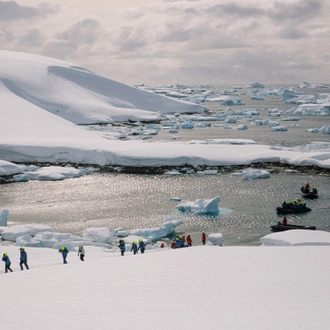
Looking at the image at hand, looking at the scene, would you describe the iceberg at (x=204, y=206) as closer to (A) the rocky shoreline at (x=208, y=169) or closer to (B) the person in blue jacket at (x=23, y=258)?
(A) the rocky shoreline at (x=208, y=169)

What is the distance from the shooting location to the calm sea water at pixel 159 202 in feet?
97.9

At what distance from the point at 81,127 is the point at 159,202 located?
39.8 meters

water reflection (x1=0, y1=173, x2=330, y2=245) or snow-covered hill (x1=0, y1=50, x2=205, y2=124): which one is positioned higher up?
snow-covered hill (x1=0, y1=50, x2=205, y2=124)

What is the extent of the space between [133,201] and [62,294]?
83.5ft

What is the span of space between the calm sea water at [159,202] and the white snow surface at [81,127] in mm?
3881

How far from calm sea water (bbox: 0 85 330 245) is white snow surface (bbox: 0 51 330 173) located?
3.88 metres

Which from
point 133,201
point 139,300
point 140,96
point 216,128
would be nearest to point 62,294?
point 139,300

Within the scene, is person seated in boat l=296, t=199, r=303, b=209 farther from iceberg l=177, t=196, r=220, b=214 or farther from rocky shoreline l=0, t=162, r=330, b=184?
rocky shoreline l=0, t=162, r=330, b=184

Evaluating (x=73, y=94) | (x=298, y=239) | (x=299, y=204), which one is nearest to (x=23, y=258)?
(x=298, y=239)

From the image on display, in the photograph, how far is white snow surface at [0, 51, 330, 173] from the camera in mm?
48156

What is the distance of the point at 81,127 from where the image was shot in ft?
238

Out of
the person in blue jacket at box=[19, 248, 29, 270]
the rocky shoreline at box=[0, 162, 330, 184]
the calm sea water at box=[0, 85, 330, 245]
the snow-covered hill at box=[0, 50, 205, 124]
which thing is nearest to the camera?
the person in blue jacket at box=[19, 248, 29, 270]

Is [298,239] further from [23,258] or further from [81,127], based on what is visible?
[81,127]

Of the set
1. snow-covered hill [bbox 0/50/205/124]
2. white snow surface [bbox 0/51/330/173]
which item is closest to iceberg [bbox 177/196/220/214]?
white snow surface [bbox 0/51/330/173]
